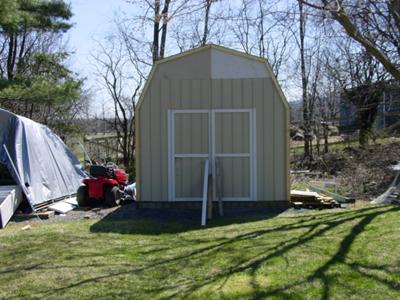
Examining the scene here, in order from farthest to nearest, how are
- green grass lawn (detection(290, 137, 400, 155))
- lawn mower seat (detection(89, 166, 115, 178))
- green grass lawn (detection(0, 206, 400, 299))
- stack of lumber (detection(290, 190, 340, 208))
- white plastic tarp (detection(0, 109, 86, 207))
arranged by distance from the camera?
green grass lawn (detection(290, 137, 400, 155))
lawn mower seat (detection(89, 166, 115, 178))
white plastic tarp (detection(0, 109, 86, 207))
stack of lumber (detection(290, 190, 340, 208))
green grass lawn (detection(0, 206, 400, 299))

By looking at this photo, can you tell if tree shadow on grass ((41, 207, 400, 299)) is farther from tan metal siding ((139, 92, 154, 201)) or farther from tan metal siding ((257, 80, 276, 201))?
tan metal siding ((139, 92, 154, 201))

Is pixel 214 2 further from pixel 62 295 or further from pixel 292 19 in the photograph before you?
pixel 62 295

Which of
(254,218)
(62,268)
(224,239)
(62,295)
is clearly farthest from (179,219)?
(62,295)

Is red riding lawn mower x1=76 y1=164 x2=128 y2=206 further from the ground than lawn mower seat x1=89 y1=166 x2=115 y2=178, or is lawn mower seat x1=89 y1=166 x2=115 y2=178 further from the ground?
lawn mower seat x1=89 y1=166 x2=115 y2=178

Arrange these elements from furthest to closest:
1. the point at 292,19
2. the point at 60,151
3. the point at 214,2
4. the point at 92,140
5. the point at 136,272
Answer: the point at 92,140 < the point at 60,151 < the point at 292,19 < the point at 214,2 < the point at 136,272

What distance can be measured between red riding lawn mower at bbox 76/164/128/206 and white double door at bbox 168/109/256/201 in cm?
148

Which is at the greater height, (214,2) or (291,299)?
(214,2)

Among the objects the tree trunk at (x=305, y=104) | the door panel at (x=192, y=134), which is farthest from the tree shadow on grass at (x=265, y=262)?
the tree trunk at (x=305, y=104)

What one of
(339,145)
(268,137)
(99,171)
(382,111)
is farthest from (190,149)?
(339,145)

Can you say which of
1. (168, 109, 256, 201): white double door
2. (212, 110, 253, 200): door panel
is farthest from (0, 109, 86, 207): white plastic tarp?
(212, 110, 253, 200): door panel

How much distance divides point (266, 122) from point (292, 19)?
1.95m

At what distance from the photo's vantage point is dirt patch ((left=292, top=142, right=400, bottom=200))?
11758mm

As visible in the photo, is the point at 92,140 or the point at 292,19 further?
the point at 92,140

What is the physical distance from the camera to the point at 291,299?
4059 millimetres
